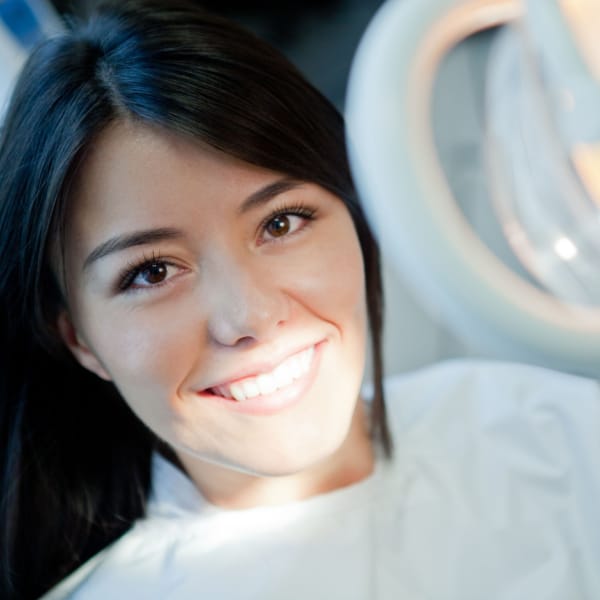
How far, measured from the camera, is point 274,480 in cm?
77

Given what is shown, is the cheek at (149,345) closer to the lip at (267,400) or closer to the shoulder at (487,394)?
the lip at (267,400)

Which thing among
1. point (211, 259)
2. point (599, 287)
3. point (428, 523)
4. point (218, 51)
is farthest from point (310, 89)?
point (428, 523)

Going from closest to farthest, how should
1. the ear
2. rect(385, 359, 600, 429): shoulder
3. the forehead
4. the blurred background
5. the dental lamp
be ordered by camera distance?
the dental lamp, the forehead, the ear, rect(385, 359, 600, 429): shoulder, the blurred background

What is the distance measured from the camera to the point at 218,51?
619 millimetres

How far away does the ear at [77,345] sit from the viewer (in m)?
0.72

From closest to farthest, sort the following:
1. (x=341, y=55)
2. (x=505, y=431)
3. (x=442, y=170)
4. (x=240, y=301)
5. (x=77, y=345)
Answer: (x=442, y=170) → (x=240, y=301) → (x=77, y=345) → (x=505, y=431) → (x=341, y=55)

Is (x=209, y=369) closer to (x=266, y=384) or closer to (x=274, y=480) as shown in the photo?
(x=266, y=384)

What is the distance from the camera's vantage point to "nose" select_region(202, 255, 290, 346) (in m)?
0.58

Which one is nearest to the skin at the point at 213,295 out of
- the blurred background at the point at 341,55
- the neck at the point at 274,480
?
the neck at the point at 274,480

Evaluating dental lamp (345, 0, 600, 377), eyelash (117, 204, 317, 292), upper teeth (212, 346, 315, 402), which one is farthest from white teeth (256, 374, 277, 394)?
dental lamp (345, 0, 600, 377)

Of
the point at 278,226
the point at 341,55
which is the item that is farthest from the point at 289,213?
the point at 341,55

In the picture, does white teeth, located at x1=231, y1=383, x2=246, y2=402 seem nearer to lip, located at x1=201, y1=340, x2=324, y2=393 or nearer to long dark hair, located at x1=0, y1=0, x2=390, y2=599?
lip, located at x1=201, y1=340, x2=324, y2=393

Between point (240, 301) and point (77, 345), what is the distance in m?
0.24

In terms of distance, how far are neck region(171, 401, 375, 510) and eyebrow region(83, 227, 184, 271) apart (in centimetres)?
28
